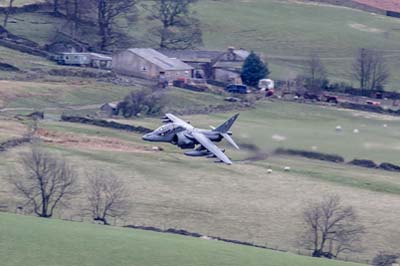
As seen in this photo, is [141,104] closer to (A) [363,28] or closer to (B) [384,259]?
(B) [384,259]

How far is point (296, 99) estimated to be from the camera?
73062mm

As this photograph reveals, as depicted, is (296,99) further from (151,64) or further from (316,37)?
(316,37)

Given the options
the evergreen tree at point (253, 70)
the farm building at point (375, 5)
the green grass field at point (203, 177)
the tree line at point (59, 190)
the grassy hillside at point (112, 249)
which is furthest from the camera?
the farm building at point (375, 5)

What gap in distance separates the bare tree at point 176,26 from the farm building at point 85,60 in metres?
Answer: 9.27

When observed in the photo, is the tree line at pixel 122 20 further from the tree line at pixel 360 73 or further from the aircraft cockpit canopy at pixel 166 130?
the aircraft cockpit canopy at pixel 166 130

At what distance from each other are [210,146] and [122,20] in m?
59.8

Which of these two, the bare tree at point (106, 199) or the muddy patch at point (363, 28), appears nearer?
the bare tree at point (106, 199)

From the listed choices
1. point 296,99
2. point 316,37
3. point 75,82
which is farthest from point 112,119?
point 316,37

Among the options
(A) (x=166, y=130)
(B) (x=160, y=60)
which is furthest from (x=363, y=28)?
(A) (x=166, y=130)

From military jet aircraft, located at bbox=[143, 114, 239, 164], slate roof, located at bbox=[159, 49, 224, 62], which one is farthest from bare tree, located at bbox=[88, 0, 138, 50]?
military jet aircraft, located at bbox=[143, 114, 239, 164]

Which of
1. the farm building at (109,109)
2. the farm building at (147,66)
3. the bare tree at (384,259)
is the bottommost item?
the bare tree at (384,259)

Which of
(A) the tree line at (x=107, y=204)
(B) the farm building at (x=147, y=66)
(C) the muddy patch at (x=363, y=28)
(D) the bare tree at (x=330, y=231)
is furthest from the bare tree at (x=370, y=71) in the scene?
(D) the bare tree at (x=330, y=231)

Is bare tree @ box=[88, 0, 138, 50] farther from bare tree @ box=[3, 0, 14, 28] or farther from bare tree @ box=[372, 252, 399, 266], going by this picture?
bare tree @ box=[372, 252, 399, 266]

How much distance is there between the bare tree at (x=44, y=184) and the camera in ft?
133
